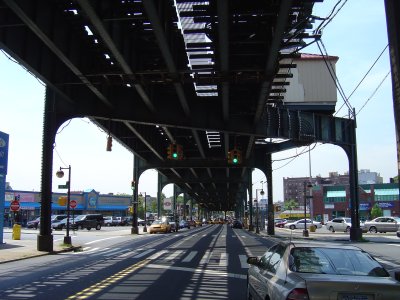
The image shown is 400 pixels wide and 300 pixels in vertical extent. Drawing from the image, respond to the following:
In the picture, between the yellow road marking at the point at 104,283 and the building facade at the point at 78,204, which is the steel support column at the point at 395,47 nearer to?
the yellow road marking at the point at 104,283

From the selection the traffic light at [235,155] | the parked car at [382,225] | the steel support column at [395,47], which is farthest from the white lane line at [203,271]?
the parked car at [382,225]

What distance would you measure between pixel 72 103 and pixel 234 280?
1521cm

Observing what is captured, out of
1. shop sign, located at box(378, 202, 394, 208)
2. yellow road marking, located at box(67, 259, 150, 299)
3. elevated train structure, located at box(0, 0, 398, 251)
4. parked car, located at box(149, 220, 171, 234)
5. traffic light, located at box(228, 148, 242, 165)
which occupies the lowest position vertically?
parked car, located at box(149, 220, 171, 234)

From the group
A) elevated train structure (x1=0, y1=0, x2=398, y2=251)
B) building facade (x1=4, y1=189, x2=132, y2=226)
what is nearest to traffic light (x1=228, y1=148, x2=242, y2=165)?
elevated train structure (x1=0, y1=0, x2=398, y2=251)

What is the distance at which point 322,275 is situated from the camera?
18.6 feet

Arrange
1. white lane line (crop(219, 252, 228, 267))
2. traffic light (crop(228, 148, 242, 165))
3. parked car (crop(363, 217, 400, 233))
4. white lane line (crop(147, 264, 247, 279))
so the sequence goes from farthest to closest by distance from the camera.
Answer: parked car (crop(363, 217, 400, 233)), traffic light (crop(228, 148, 242, 165)), white lane line (crop(219, 252, 228, 267)), white lane line (crop(147, 264, 247, 279))

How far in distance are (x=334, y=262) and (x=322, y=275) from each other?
578 mm

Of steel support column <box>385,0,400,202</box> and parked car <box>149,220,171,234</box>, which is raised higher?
steel support column <box>385,0,400,202</box>

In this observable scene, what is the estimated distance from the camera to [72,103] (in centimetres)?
2486

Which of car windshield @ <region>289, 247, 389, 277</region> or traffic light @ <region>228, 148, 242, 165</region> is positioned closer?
car windshield @ <region>289, 247, 389, 277</region>

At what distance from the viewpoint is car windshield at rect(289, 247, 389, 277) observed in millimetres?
5977

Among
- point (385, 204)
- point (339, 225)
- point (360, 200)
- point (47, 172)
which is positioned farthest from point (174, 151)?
point (385, 204)

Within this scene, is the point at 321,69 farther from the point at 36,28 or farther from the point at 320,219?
the point at 320,219

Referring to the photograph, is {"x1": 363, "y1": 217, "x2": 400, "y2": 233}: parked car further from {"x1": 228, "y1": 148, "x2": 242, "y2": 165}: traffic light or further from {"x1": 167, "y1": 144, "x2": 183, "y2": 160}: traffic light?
{"x1": 167, "y1": 144, "x2": 183, "y2": 160}: traffic light
